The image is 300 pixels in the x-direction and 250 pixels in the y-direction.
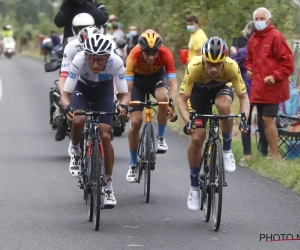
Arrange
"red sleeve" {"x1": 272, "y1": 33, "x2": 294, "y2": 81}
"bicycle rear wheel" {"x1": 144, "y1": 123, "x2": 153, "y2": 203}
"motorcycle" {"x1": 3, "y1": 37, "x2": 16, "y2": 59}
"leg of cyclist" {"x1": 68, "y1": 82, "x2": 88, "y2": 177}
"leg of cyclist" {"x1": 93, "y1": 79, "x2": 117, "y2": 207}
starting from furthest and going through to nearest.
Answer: "motorcycle" {"x1": 3, "y1": 37, "x2": 16, "y2": 59}, "red sleeve" {"x1": 272, "y1": 33, "x2": 294, "y2": 81}, "bicycle rear wheel" {"x1": 144, "y1": 123, "x2": 153, "y2": 203}, "leg of cyclist" {"x1": 68, "y1": 82, "x2": 88, "y2": 177}, "leg of cyclist" {"x1": 93, "y1": 79, "x2": 117, "y2": 207}

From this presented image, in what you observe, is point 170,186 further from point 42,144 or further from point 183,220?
point 42,144

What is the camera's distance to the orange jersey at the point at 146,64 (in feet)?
39.2

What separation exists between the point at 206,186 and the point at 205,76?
1.17 metres

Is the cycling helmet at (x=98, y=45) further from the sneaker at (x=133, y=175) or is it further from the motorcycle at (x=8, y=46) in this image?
the motorcycle at (x=8, y=46)

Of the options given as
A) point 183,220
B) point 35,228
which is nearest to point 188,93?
point 183,220

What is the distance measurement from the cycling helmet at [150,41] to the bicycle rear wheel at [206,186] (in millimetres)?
2009

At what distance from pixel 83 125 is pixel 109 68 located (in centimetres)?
93

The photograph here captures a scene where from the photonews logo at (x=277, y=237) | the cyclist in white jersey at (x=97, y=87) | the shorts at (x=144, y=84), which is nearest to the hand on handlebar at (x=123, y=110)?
the cyclist in white jersey at (x=97, y=87)

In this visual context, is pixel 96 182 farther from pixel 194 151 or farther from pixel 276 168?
pixel 276 168

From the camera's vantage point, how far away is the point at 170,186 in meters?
12.4

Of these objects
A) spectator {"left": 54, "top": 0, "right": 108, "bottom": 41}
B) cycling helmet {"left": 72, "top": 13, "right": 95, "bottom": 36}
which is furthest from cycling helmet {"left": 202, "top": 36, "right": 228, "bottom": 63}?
spectator {"left": 54, "top": 0, "right": 108, "bottom": 41}

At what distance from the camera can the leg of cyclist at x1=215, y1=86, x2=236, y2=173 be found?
33.9 ft

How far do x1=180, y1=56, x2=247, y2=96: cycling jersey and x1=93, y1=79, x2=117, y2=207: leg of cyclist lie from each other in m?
0.87

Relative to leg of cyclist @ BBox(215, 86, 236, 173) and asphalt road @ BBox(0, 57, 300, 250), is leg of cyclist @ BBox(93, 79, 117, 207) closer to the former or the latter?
asphalt road @ BBox(0, 57, 300, 250)
